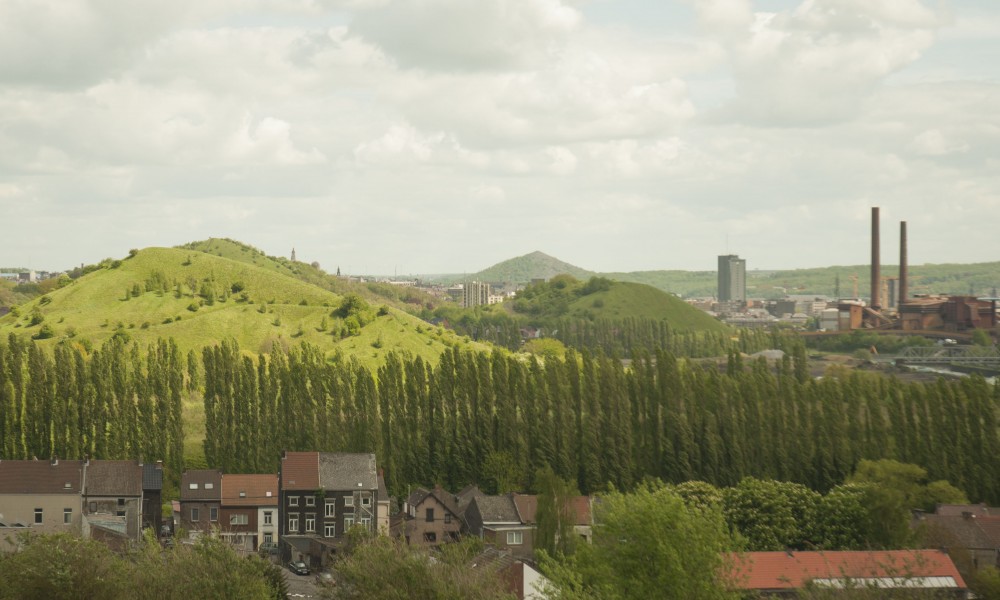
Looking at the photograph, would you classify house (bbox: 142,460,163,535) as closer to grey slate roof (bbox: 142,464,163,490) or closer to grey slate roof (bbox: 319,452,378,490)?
grey slate roof (bbox: 142,464,163,490)

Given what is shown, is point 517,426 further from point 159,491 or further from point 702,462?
point 159,491

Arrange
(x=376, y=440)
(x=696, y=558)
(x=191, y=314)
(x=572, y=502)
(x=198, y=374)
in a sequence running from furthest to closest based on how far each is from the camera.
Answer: (x=191, y=314) < (x=198, y=374) < (x=376, y=440) < (x=572, y=502) < (x=696, y=558)

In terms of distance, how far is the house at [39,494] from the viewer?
82438 mm

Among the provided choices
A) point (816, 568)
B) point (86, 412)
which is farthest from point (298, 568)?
point (816, 568)

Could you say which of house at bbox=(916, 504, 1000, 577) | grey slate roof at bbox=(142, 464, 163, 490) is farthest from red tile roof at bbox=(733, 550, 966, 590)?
grey slate roof at bbox=(142, 464, 163, 490)

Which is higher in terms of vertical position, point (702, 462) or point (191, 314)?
point (191, 314)

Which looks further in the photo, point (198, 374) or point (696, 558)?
point (198, 374)

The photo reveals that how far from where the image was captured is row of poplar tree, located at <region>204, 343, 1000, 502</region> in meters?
101

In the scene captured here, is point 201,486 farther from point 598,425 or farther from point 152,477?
point 598,425

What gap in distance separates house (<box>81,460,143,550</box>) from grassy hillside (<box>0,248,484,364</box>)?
193ft

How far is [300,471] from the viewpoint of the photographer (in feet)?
298

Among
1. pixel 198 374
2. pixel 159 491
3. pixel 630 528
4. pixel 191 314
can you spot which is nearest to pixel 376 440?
pixel 159 491

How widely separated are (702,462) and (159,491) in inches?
1827

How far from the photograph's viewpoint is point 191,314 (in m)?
167
